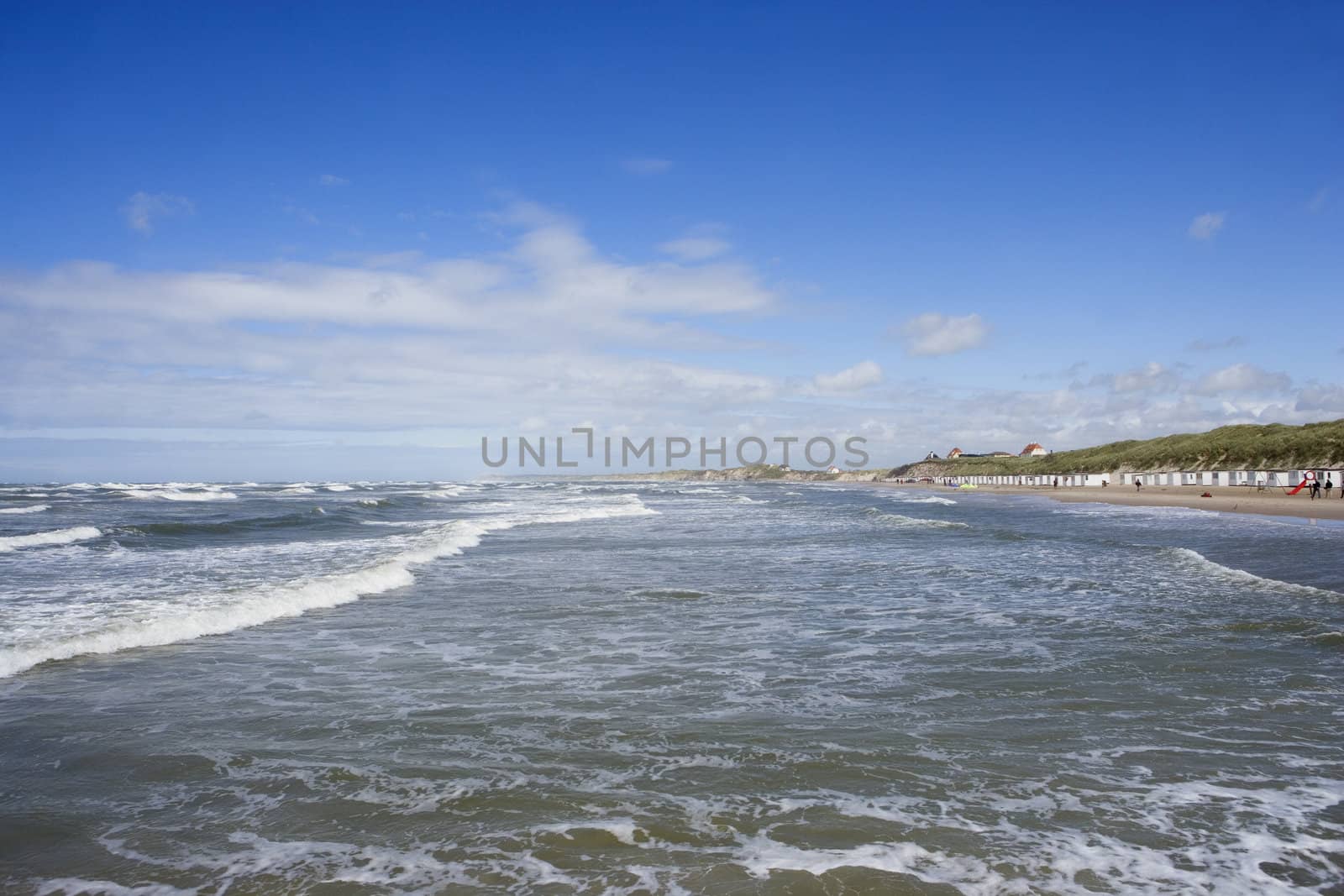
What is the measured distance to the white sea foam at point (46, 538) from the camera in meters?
24.0

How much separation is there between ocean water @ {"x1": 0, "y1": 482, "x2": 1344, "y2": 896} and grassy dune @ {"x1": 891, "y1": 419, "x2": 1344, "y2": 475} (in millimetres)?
66170

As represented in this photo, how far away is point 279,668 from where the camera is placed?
896 cm

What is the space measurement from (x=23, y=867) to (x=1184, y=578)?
16.8 metres

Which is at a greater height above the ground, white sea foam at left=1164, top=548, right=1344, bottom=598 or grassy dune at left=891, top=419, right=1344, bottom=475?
grassy dune at left=891, top=419, right=1344, bottom=475

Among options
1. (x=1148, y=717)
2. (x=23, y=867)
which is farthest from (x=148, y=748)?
(x=1148, y=717)

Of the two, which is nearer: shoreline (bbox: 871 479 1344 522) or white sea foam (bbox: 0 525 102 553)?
white sea foam (bbox: 0 525 102 553)

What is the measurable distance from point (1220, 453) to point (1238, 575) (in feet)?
266

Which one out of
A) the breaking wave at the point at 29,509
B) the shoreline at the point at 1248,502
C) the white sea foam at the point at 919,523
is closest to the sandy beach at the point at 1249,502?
the shoreline at the point at 1248,502

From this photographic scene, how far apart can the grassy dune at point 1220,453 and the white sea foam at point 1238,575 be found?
57.6 m

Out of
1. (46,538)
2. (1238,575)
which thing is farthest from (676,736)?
(46,538)

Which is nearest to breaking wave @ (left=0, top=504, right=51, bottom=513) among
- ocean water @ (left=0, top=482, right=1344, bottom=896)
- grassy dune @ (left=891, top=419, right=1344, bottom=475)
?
ocean water @ (left=0, top=482, right=1344, bottom=896)

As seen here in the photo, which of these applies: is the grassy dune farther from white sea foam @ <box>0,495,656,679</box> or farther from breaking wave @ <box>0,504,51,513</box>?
breaking wave @ <box>0,504,51,513</box>

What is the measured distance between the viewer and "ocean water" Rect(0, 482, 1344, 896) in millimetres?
4383

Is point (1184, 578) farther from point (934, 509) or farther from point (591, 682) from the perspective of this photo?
point (934, 509)
